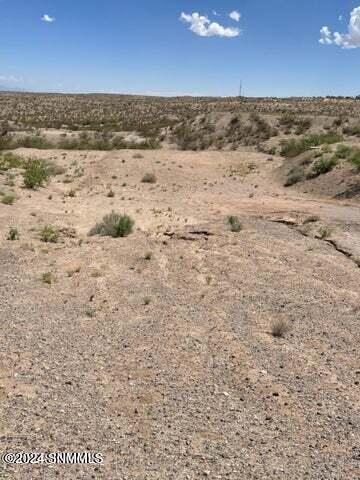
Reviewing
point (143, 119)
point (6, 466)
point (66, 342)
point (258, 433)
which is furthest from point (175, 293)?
point (143, 119)

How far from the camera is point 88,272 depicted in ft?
36.8

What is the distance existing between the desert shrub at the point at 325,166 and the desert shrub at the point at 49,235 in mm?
12950

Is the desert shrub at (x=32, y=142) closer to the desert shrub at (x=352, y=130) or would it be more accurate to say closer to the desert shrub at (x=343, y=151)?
the desert shrub at (x=343, y=151)

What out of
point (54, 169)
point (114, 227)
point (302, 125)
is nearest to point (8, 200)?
point (114, 227)

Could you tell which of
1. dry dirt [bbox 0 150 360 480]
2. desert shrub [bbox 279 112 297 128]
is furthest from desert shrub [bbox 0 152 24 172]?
desert shrub [bbox 279 112 297 128]

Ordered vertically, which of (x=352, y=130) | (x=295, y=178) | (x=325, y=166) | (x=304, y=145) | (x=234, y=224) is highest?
(x=352, y=130)

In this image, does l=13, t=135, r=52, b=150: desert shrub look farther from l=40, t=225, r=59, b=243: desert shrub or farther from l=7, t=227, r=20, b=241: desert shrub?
l=7, t=227, r=20, b=241: desert shrub

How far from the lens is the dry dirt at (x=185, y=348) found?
5.44m

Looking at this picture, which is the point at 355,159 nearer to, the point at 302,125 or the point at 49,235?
the point at 49,235

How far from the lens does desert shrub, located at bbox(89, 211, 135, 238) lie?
14334mm

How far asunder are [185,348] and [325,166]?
55.9 ft

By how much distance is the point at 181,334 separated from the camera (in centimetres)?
833

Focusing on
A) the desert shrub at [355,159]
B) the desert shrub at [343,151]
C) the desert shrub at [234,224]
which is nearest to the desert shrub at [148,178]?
the desert shrub at [343,151]

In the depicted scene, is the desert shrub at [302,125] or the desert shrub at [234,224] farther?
the desert shrub at [302,125]
